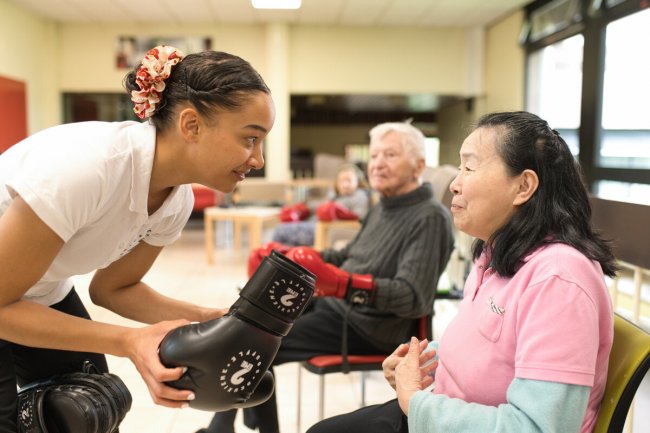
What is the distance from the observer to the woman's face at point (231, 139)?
1.01 meters

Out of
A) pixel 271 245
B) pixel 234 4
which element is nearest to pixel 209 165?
pixel 271 245

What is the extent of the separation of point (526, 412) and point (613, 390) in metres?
0.16

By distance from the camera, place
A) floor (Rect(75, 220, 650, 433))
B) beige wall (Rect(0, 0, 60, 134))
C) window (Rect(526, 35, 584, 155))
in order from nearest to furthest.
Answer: floor (Rect(75, 220, 650, 433)) → window (Rect(526, 35, 584, 155)) → beige wall (Rect(0, 0, 60, 134))

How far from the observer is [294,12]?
7340 millimetres

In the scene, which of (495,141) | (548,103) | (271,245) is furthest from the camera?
(548,103)

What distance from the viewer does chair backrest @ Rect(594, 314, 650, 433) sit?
83 centimetres

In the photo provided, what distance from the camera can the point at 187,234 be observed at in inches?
297

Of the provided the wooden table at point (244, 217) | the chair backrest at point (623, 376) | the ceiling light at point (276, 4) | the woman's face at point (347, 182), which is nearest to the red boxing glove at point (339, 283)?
the chair backrest at point (623, 376)

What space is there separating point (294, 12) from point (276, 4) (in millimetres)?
480

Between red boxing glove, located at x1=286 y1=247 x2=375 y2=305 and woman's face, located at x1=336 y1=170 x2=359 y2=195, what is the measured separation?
111 inches

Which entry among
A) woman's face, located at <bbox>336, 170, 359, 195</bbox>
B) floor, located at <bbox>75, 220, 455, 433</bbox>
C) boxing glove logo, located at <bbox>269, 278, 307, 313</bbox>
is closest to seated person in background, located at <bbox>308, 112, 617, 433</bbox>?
boxing glove logo, located at <bbox>269, 278, 307, 313</bbox>

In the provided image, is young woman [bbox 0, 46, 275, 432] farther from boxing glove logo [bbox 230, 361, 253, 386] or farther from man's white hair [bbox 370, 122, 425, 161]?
man's white hair [bbox 370, 122, 425, 161]

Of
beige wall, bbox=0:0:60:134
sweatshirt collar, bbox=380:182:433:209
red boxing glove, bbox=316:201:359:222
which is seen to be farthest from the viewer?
beige wall, bbox=0:0:60:134

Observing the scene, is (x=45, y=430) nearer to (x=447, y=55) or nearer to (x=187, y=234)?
(x=187, y=234)
